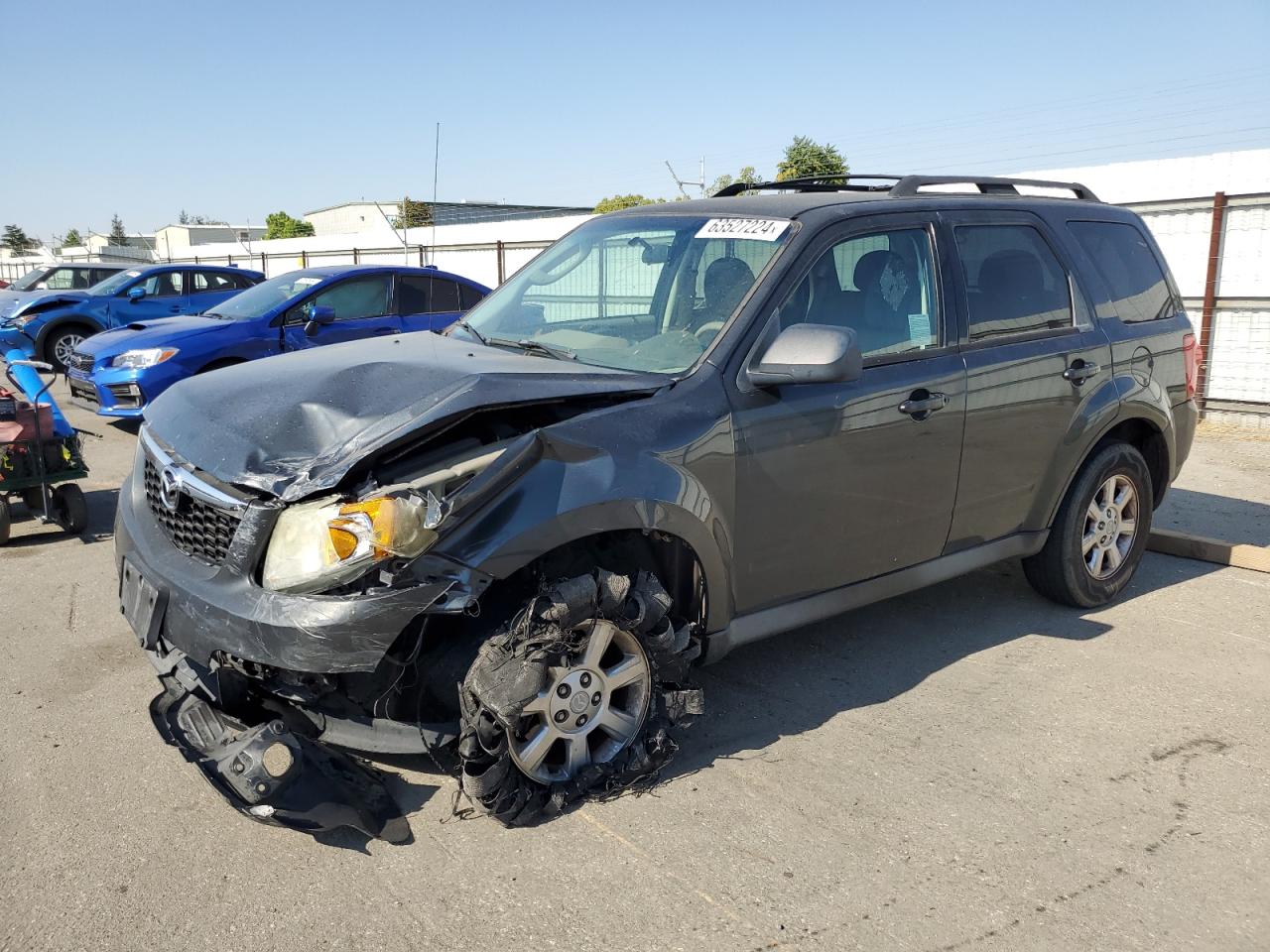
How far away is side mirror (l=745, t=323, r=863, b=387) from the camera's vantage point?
132 inches

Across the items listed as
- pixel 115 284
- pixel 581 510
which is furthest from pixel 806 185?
pixel 115 284

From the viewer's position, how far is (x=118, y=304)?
14.8 metres

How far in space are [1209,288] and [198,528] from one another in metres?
10.6

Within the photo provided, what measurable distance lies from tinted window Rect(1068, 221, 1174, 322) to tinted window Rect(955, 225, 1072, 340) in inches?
14.2

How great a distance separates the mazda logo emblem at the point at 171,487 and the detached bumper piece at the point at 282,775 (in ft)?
1.83

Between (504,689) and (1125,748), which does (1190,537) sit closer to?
(1125,748)

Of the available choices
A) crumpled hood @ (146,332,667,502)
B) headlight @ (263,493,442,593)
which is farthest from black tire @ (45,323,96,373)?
headlight @ (263,493,442,593)

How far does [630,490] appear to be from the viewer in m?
3.12

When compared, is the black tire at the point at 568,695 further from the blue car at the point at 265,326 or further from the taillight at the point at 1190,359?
the blue car at the point at 265,326


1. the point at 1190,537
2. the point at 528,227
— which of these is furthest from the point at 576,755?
the point at 528,227

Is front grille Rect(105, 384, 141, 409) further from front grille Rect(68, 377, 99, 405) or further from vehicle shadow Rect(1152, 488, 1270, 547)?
vehicle shadow Rect(1152, 488, 1270, 547)

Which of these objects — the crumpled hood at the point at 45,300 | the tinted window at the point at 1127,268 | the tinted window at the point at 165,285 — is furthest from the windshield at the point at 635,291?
the crumpled hood at the point at 45,300

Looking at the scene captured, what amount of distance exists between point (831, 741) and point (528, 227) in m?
28.2

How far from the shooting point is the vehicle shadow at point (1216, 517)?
21.2 feet
